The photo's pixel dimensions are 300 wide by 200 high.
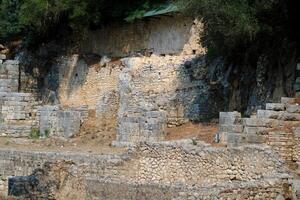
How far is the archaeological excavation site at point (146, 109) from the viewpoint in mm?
16562

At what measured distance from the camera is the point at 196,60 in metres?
27.4

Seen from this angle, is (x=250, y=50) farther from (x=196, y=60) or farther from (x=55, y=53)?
(x=55, y=53)

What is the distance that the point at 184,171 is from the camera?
59.4 ft

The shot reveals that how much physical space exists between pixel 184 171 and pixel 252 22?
4737 mm

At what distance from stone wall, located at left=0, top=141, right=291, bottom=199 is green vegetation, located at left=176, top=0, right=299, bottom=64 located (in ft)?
12.8

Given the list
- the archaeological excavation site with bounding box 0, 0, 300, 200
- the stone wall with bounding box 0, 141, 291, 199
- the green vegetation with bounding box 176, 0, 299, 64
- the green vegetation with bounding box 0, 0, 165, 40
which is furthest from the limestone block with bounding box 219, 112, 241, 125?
the green vegetation with bounding box 0, 0, 165, 40

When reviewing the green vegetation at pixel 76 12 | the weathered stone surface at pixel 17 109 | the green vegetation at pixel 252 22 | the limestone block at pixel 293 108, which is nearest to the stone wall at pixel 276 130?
the limestone block at pixel 293 108

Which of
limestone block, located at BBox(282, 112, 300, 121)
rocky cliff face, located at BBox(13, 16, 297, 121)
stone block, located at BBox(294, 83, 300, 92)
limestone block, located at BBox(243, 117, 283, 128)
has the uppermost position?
rocky cliff face, located at BBox(13, 16, 297, 121)

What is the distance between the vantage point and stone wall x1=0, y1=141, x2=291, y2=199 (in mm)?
14508

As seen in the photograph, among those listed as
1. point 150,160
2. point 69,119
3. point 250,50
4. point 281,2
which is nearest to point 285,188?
point 150,160

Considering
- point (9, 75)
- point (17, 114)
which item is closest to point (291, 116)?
point (17, 114)

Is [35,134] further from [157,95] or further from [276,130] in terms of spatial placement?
[276,130]

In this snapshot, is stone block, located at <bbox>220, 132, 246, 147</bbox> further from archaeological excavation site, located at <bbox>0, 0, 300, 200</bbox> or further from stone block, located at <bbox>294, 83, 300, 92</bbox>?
stone block, located at <bbox>294, 83, 300, 92</bbox>

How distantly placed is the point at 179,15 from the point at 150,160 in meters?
13.1
